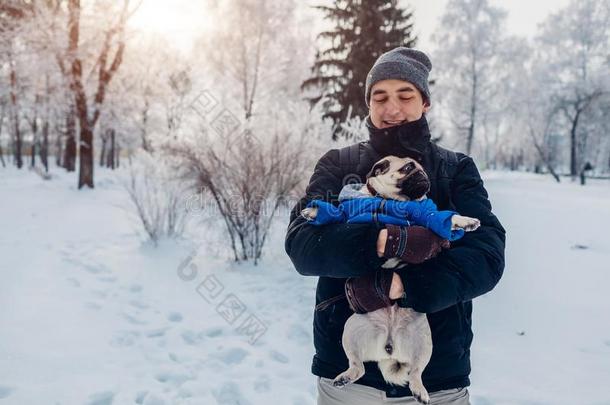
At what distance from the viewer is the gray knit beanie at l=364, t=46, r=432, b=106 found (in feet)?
5.50

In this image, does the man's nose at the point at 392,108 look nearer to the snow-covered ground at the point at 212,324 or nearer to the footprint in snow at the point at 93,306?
the snow-covered ground at the point at 212,324

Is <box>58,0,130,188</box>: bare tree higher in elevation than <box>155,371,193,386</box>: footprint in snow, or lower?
higher

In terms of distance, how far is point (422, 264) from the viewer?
1.46 metres

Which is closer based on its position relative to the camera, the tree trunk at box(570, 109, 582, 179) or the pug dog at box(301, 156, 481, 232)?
the pug dog at box(301, 156, 481, 232)

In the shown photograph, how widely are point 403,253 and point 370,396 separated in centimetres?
62

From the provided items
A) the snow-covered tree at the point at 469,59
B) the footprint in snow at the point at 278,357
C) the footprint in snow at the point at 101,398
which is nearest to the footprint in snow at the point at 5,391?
the footprint in snow at the point at 101,398

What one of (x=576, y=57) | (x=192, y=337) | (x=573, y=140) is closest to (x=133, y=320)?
(x=192, y=337)

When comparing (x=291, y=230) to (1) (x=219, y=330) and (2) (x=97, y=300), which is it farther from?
(2) (x=97, y=300)

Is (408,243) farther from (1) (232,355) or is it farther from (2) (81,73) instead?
(2) (81,73)

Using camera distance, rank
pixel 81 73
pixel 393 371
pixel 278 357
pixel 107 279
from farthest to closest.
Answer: pixel 81 73
pixel 107 279
pixel 278 357
pixel 393 371

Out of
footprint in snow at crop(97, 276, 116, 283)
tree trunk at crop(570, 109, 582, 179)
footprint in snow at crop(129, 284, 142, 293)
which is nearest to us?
footprint in snow at crop(129, 284, 142, 293)

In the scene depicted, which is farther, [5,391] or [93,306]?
[93,306]

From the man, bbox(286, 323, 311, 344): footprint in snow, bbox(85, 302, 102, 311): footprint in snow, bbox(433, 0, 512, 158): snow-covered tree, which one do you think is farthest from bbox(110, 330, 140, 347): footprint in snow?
bbox(433, 0, 512, 158): snow-covered tree

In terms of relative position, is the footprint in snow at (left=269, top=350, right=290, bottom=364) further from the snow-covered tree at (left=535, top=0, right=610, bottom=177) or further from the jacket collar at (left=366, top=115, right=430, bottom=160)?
the snow-covered tree at (left=535, top=0, right=610, bottom=177)
